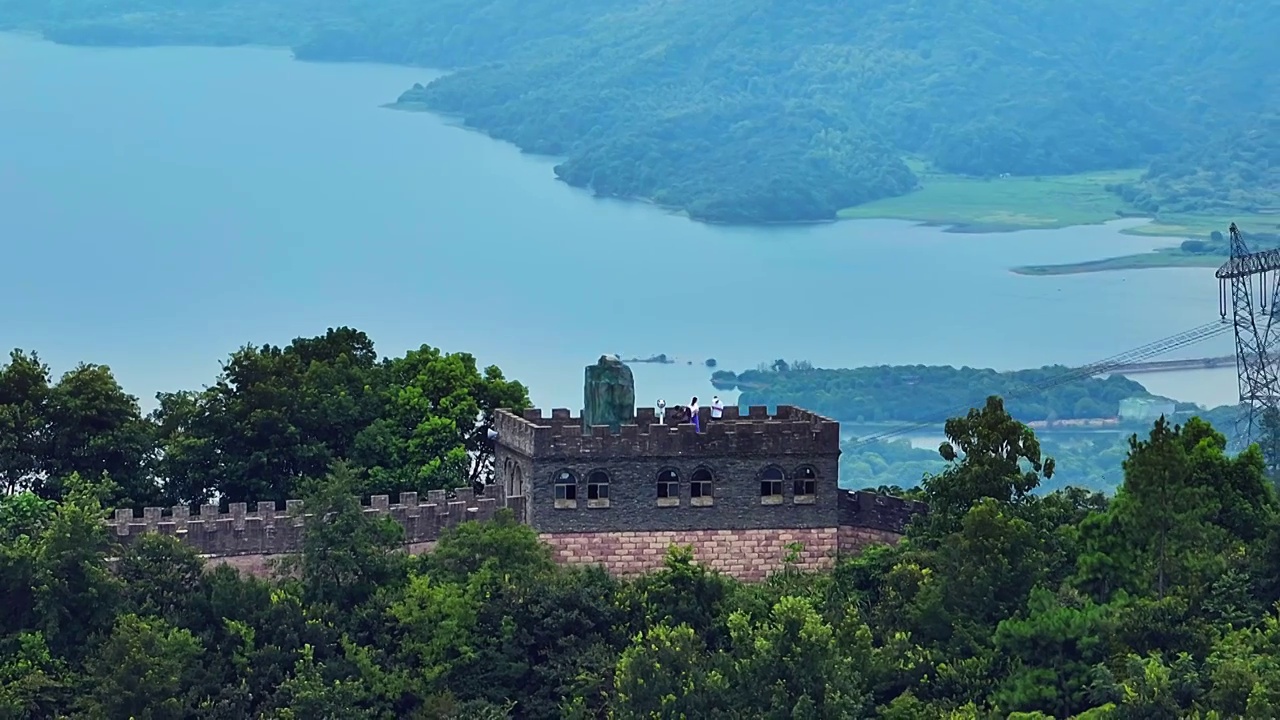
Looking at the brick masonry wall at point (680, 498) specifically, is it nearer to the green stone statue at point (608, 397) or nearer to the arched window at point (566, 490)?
the arched window at point (566, 490)

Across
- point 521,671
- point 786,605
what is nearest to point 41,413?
point 521,671

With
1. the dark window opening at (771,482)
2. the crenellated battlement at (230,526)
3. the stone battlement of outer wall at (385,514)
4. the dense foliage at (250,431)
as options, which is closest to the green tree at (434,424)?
the dense foliage at (250,431)

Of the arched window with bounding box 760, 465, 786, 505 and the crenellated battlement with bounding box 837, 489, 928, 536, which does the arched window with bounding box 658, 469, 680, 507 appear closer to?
the arched window with bounding box 760, 465, 786, 505

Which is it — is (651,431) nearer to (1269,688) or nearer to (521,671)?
(521,671)

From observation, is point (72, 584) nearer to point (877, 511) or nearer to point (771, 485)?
point (771, 485)

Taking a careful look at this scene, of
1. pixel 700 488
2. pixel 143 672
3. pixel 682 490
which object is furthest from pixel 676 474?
pixel 143 672

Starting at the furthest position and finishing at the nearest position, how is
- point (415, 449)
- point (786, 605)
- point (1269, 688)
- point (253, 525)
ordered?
point (415, 449)
point (253, 525)
point (786, 605)
point (1269, 688)
